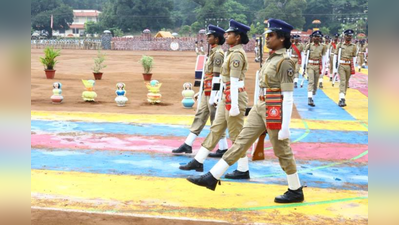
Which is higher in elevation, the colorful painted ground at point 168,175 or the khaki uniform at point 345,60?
the khaki uniform at point 345,60

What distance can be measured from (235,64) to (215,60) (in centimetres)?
136

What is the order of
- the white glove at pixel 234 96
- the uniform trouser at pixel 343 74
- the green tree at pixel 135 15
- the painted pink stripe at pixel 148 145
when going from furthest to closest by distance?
the green tree at pixel 135 15
the uniform trouser at pixel 343 74
the painted pink stripe at pixel 148 145
the white glove at pixel 234 96

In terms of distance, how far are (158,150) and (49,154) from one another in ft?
6.20

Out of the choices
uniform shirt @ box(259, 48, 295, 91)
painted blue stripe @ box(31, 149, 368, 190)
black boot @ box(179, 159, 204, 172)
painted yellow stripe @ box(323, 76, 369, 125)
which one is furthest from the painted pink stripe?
painted yellow stripe @ box(323, 76, 369, 125)

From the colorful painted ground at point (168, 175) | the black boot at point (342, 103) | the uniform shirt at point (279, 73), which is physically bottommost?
the colorful painted ground at point (168, 175)

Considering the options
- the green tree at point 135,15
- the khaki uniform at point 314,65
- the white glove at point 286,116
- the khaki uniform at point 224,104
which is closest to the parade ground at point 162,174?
the khaki uniform at point 224,104

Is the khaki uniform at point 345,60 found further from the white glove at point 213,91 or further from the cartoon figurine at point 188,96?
the white glove at point 213,91

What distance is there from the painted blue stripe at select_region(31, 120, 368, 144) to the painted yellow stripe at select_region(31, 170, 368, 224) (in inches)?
145

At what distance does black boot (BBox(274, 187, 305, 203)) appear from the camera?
6109mm

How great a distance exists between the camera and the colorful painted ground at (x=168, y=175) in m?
5.84

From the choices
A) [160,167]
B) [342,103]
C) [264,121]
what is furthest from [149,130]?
[342,103]

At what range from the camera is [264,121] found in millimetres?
6086

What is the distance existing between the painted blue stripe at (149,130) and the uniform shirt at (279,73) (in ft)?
15.6
